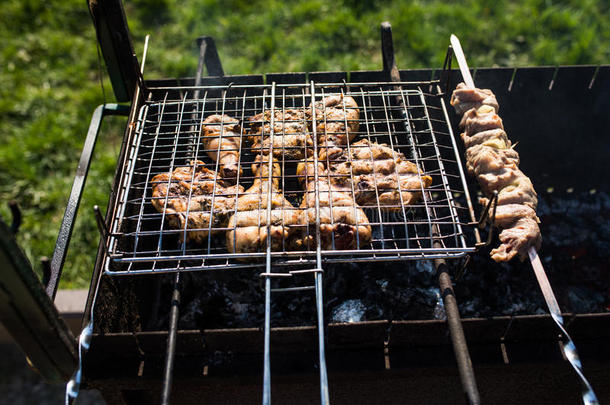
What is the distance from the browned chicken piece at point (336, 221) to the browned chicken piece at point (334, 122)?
344mm

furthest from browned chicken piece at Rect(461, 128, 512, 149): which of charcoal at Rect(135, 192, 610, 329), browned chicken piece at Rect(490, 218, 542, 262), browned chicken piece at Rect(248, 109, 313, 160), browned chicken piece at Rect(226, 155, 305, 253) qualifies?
browned chicken piece at Rect(226, 155, 305, 253)

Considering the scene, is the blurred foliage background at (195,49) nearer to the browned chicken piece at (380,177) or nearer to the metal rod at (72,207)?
the metal rod at (72,207)

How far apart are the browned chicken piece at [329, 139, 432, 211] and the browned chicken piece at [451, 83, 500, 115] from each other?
2.13 ft

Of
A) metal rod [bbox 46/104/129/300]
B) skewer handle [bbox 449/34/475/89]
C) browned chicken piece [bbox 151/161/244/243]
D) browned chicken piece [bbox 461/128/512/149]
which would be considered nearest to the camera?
metal rod [bbox 46/104/129/300]

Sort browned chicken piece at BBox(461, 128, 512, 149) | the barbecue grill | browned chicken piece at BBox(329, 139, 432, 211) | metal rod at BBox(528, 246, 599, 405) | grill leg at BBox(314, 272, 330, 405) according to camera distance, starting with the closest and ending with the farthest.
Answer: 1. grill leg at BBox(314, 272, 330, 405)
2. metal rod at BBox(528, 246, 599, 405)
3. the barbecue grill
4. browned chicken piece at BBox(329, 139, 432, 211)
5. browned chicken piece at BBox(461, 128, 512, 149)

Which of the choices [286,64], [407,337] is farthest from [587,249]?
A: [286,64]

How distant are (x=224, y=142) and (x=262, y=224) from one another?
0.78 m

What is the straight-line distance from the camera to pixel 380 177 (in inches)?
103

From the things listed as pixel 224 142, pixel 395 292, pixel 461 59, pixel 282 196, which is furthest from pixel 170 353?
pixel 461 59

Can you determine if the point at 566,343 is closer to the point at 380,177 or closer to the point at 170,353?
the point at 380,177

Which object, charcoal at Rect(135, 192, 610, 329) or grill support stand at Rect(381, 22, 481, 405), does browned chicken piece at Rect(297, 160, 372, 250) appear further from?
charcoal at Rect(135, 192, 610, 329)

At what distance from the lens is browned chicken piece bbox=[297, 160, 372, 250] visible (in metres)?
2.32

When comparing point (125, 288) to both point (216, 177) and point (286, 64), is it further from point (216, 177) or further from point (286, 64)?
point (286, 64)

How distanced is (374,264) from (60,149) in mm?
3928
